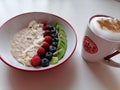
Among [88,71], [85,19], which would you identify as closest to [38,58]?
[88,71]

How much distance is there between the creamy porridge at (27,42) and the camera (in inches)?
21.9

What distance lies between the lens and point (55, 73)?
0.55 m

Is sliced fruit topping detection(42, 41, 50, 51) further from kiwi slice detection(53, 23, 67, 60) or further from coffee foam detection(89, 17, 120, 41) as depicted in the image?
coffee foam detection(89, 17, 120, 41)

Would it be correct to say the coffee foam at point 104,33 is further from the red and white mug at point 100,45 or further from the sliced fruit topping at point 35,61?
the sliced fruit topping at point 35,61

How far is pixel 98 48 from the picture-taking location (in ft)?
1.66

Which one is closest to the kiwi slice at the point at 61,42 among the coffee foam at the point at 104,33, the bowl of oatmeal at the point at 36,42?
the bowl of oatmeal at the point at 36,42

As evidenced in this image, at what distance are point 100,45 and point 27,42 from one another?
218 mm

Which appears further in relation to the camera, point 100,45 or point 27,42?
point 27,42

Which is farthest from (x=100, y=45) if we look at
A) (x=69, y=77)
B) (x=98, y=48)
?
(x=69, y=77)

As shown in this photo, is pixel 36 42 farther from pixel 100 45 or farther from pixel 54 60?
pixel 100 45

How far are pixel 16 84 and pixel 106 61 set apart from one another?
24 cm

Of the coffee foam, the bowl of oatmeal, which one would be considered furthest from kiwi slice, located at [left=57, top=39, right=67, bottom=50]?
the coffee foam

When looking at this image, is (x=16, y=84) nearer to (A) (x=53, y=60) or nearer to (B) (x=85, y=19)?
(A) (x=53, y=60)

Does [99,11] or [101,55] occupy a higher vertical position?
[99,11]
